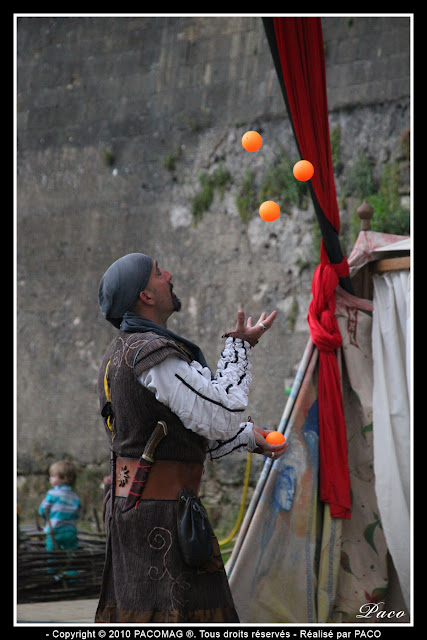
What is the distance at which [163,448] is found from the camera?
231cm

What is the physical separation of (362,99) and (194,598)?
4680 millimetres

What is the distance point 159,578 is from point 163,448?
1.27 feet

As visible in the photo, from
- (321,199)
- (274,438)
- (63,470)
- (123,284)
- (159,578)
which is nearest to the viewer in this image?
(159,578)

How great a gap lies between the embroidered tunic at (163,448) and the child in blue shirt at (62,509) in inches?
Result: 125

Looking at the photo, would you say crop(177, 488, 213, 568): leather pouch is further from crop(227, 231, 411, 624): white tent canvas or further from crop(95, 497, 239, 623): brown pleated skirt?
crop(227, 231, 411, 624): white tent canvas

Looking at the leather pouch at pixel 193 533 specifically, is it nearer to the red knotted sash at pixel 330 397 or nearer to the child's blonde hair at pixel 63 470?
the red knotted sash at pixel 330 397

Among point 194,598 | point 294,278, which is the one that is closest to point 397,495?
point 194,598

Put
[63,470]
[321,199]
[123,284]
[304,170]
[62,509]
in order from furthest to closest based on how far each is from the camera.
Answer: [63,470]
[62,509]
[321,199]
[304,170]
[123,284]

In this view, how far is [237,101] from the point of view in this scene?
6.53m

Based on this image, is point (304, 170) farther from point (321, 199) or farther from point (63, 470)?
point (63, 470)

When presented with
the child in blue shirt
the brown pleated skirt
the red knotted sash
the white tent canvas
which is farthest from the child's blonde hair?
the brown pleated skirt

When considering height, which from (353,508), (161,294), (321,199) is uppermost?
(321,199)

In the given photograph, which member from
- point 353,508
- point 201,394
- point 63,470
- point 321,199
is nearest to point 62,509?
point 63,470
